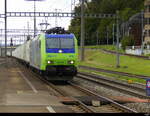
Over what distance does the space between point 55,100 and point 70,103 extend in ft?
2.84

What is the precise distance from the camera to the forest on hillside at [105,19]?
109 metres

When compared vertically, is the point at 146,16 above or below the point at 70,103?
above

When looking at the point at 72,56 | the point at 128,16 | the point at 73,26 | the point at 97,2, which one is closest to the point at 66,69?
the point at 72,56

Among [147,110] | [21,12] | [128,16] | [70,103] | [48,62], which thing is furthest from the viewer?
[128,16]

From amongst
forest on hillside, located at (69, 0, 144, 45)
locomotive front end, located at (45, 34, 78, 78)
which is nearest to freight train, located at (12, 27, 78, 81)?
locomotive front end, located at (45, 34, 78, 78)

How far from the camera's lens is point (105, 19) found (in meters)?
120

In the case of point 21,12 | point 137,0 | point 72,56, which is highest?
point 137,0

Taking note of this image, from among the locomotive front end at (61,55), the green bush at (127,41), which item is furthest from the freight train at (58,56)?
the green bush at (127,41)

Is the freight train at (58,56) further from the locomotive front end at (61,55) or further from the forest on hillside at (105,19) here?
the forest on hillside at (105,19)

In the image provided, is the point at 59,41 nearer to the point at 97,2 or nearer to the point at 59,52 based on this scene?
the point at 59,52

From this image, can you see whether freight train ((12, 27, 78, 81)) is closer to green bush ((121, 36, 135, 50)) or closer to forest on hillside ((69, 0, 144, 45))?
green bush ((121, 36, 135, 50))

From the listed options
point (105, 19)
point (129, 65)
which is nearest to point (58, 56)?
point (129, 65)

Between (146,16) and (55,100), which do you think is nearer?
(55,100)

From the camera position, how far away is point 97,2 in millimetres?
136500
